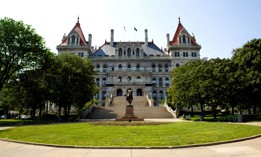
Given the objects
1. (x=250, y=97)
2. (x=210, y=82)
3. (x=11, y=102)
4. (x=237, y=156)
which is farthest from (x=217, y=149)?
(x=11, y=102)

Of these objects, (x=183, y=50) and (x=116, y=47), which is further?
(x=116, y=47)

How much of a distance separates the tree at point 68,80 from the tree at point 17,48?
3.10 meters

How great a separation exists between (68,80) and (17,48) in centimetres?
886

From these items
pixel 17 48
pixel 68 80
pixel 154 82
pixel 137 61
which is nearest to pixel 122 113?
pixel 68 80

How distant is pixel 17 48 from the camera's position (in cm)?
3459

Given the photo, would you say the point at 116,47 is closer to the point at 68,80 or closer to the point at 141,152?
the point at 68,80

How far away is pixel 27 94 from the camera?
41250mm

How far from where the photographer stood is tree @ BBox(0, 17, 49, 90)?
33719 mm

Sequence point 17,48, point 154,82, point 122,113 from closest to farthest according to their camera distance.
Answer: point 17,48
point 122,113
point 154,82

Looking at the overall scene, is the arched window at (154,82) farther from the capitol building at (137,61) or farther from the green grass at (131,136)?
the green grass at (131,136)

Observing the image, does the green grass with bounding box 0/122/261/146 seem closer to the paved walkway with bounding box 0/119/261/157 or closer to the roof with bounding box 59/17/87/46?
the paved walkway with bounding box 0/119/261/157

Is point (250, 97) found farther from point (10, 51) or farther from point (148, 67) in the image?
point (148, 67)

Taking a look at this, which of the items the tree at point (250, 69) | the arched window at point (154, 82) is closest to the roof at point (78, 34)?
the arched window at point (154, 82)

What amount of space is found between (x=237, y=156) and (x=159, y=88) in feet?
221
